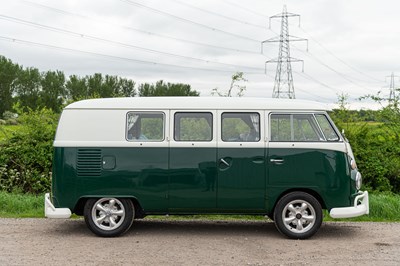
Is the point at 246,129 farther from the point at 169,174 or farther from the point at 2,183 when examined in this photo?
the point at 2,183

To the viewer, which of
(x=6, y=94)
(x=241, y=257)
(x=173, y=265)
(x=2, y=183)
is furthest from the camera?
(x=6, y=94)

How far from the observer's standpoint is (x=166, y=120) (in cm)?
915

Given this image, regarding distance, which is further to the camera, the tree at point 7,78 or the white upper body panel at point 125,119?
the tree at point 7,78

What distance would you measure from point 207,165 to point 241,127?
2.73 ft

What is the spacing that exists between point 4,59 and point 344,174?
7367 centimetres

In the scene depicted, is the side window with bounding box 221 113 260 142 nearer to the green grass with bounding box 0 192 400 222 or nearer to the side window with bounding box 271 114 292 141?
the side window with bounding box 271 114 292 141

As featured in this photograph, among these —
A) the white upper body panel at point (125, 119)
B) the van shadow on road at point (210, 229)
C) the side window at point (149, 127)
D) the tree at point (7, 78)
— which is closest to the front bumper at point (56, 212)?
the van shadow on road at point (210, 229)

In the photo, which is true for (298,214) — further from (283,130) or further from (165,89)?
(165,89)

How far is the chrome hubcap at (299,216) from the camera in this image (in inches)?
358

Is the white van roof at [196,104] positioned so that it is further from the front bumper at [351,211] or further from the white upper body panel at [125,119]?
the front bumper at [351,211]

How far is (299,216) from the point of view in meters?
9.13

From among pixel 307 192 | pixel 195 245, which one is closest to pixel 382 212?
pixel 307 192

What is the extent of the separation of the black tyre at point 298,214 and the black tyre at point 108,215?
2416 millimetres

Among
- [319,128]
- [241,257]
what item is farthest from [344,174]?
[241,257]
